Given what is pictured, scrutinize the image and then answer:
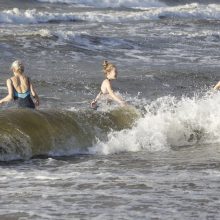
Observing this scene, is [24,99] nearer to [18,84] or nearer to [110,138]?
[18,84]

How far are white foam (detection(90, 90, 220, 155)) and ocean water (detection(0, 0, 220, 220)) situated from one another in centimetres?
2

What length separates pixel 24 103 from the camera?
37.5 feet

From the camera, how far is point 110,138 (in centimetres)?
1171

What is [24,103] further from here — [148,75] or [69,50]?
[69,50]

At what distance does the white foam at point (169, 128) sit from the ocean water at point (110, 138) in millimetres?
18

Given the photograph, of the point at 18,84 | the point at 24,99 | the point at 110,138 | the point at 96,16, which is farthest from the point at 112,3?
the point at 18,84

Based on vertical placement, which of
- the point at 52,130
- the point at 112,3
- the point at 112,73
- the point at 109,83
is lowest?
the point at 52,130

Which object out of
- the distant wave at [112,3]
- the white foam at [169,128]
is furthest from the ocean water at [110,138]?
the distant wave at [112,3]

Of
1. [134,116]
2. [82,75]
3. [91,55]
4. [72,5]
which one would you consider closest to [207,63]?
[91,55]

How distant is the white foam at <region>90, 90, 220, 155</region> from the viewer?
11.5 meters

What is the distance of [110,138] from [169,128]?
126 cm

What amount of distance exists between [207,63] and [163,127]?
12.0m

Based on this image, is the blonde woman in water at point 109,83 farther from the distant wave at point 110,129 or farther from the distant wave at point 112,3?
the distant wave at point 112,3

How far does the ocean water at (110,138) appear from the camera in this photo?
7.51 m
